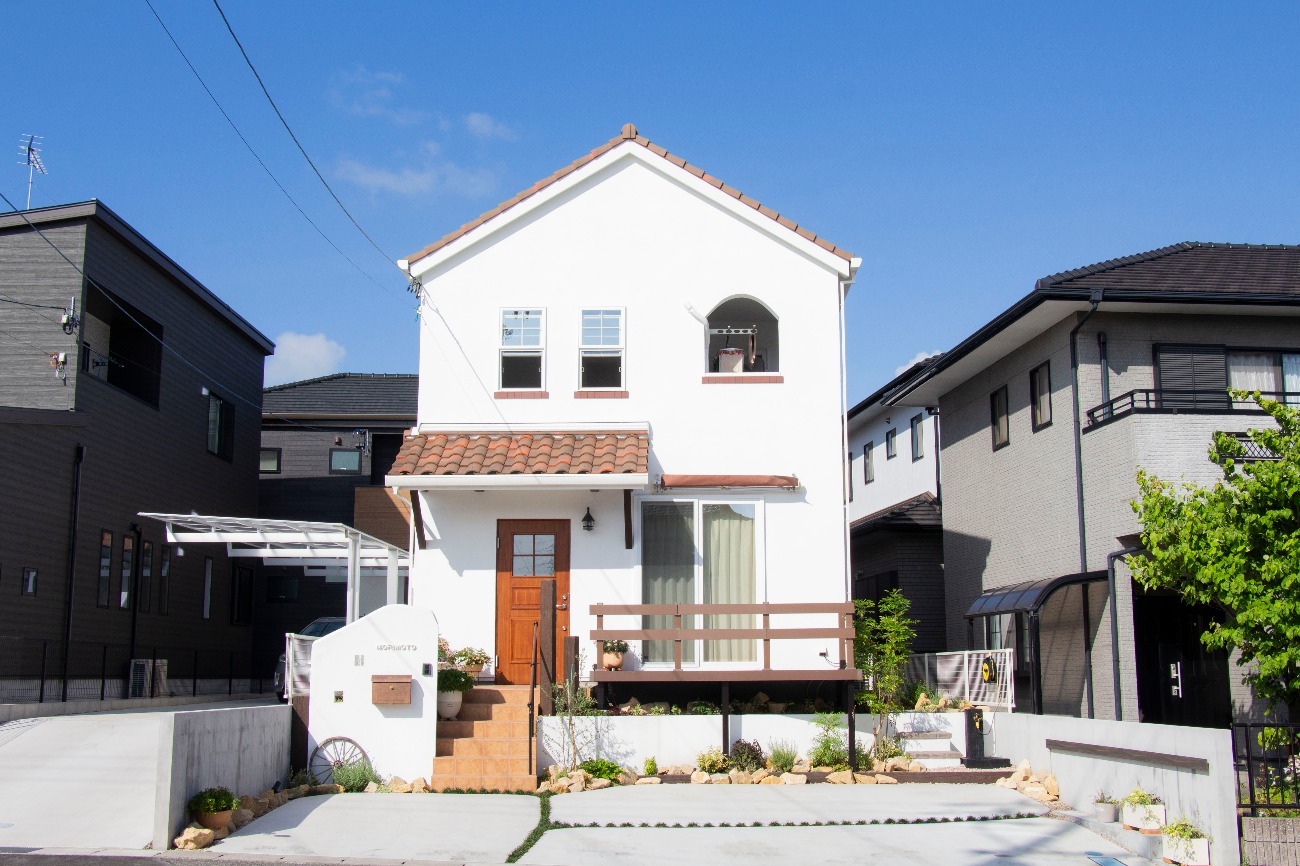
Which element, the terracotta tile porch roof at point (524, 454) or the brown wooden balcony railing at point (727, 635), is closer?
the brown wooden balcony railing at point (727, 635)

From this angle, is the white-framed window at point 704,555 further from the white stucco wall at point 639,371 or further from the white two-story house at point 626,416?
the white stucco wall at point 639,371

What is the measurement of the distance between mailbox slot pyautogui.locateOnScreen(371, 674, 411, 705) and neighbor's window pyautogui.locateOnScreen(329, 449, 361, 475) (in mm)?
16080

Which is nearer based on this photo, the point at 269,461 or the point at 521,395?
the point at 521,395

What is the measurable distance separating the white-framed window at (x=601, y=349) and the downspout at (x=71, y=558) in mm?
8877

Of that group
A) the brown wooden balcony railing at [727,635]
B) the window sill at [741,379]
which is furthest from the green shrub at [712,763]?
the window sill at [741,379]

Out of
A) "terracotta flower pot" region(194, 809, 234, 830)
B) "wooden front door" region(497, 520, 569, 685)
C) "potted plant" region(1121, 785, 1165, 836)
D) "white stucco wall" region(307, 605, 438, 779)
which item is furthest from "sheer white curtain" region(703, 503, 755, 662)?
"terracotta flower pot" region(194, 809, 234, 830)

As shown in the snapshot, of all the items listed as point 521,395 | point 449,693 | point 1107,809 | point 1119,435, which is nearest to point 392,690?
point 449,693

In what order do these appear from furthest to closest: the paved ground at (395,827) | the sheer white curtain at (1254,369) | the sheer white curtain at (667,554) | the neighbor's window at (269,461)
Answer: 1. the neighbor's window at (269,461)
2. the sheer white curtain at (1254,369)
3. the sheer white curtain at (667,554)
4. the paved ground at (395,827)

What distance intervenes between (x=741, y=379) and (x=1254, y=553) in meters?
7.35

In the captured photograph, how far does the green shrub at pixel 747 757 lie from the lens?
14.8 meters

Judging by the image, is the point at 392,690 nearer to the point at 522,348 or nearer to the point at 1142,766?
the point at 522,348

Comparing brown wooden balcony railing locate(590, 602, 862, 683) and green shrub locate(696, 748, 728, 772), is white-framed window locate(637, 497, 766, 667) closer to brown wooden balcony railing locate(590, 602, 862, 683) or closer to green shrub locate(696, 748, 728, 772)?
brown wooden balcony railing locate(590, 602, 862, 683)

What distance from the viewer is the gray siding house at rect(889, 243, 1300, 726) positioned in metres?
16.3

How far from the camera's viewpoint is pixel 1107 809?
12.2 metres
